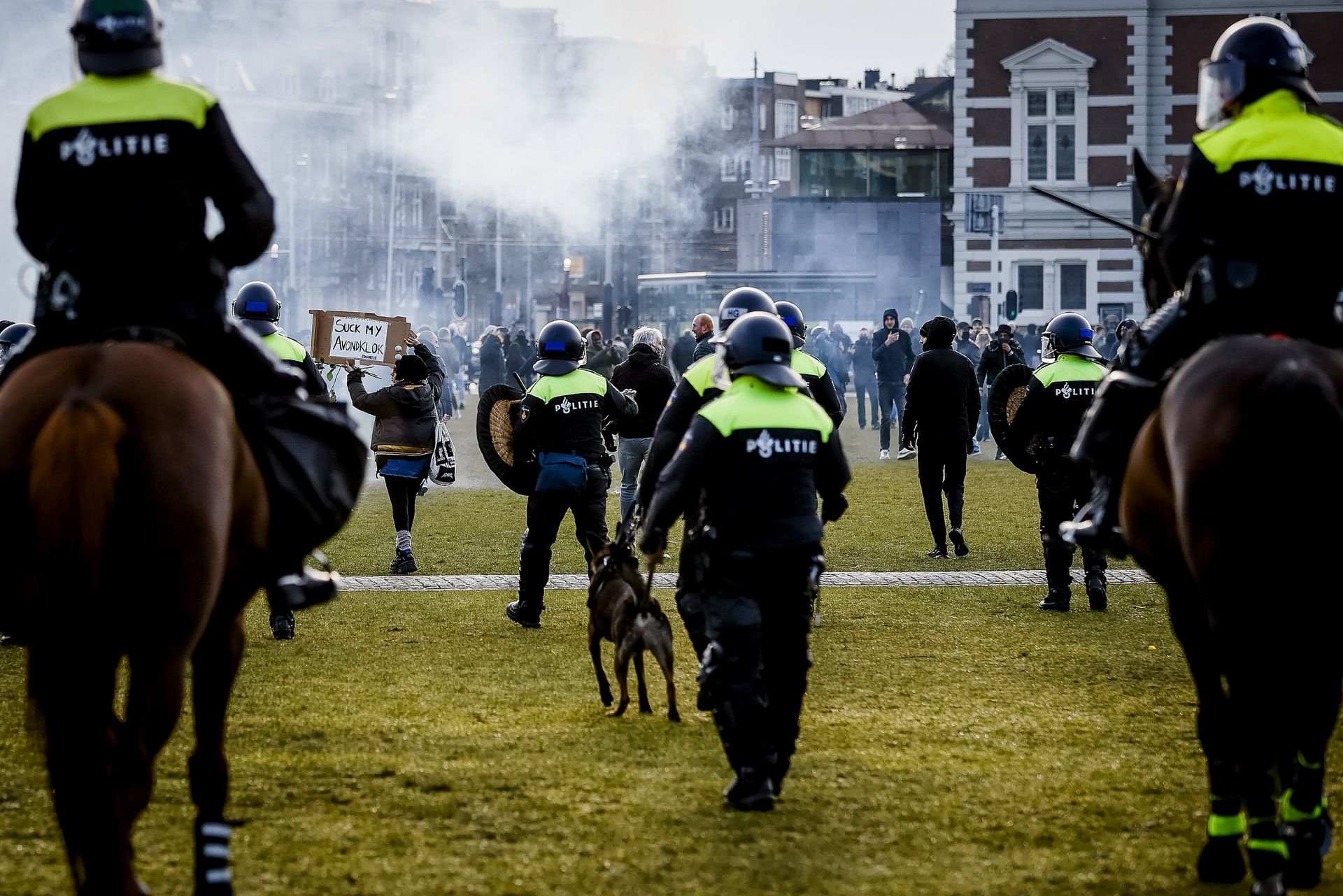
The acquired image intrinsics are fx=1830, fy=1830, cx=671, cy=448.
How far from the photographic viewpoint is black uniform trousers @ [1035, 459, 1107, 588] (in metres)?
12.5

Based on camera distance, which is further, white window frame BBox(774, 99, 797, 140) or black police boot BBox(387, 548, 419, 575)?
white window frame BBox(774, 99, 797, 140)

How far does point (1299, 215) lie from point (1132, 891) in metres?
2.12

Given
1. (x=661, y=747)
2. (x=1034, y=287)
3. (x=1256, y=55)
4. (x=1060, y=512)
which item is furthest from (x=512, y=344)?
(x=1256, y=55)

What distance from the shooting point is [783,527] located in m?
6.96

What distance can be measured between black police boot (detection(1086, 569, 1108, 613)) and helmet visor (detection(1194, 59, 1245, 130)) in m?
7.12

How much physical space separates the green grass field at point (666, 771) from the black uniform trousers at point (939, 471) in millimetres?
3325

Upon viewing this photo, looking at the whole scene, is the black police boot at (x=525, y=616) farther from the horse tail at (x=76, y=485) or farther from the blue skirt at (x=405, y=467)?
the horse tail at (x=76, y=485)

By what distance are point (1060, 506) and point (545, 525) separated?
3738 millimetres

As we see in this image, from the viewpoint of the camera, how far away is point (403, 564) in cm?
1486

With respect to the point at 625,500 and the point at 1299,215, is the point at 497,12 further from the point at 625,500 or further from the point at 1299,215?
the point at 1299,215

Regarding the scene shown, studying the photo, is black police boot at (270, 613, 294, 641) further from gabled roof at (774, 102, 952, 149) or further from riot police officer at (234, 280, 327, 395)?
gabled roof at (774, 102, 952, 149)

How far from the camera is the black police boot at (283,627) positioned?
11531 mm

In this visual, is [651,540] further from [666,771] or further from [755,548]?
[666,771]

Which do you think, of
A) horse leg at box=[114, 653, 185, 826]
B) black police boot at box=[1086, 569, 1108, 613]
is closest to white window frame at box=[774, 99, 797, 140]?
black police boot at box=[1086, 569, 1108, 613]
